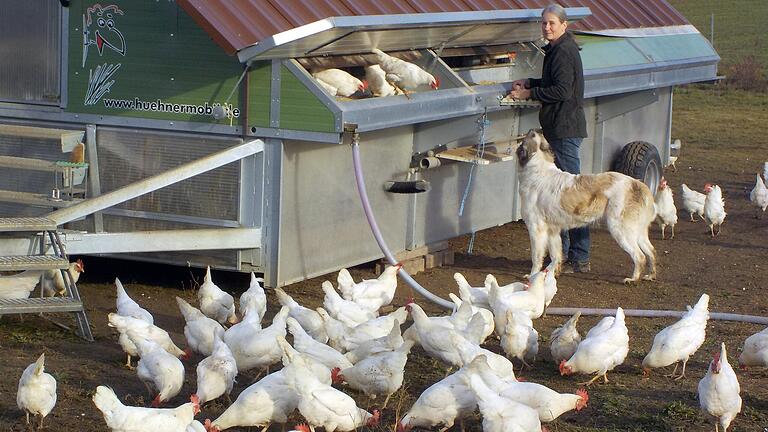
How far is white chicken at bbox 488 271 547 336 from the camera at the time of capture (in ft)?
24.1

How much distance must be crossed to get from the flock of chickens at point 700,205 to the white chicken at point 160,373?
679 centimetres

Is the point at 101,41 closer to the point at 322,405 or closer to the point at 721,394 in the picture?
the point at 322,405

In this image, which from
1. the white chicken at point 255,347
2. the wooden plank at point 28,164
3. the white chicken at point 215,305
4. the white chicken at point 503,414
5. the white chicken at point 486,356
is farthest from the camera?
the wooden plank at point 28,164

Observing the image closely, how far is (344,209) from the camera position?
8977 millimetres

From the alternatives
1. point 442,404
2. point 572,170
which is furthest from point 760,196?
point 442,404

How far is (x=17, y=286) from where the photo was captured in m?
7.55

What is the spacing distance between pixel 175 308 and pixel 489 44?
4.14 m

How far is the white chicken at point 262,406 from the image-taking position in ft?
18.4

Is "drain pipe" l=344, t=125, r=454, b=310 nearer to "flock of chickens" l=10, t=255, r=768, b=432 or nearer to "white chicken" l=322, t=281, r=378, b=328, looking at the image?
"flock of chickens" l=10, t=255, r=768, b=432

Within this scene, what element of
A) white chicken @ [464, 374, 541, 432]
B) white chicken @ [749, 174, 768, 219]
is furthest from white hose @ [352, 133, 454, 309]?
white chicken @ [749, 174, 768, 219]

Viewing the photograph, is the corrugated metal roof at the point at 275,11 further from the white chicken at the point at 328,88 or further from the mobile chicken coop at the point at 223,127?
the white chicken at the point at 328,88

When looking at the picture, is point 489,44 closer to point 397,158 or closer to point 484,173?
point 484,173

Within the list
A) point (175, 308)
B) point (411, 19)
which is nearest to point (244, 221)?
point (175, 308)

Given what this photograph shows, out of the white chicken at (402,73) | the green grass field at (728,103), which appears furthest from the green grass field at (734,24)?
the white chicken at (402,73)
